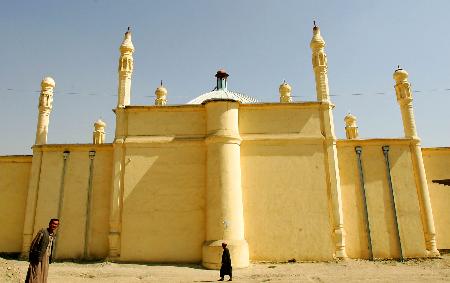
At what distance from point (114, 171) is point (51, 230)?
26.8ft

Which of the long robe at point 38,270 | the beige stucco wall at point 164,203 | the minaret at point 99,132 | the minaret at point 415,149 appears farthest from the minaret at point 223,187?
the minaret at point 99,132

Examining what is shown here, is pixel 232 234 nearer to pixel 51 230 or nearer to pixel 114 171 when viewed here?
pixel 114 171

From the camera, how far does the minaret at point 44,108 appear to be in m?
16.8

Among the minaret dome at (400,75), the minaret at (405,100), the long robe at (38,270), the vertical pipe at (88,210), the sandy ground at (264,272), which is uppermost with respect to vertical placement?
the minaret dome at (400,75)

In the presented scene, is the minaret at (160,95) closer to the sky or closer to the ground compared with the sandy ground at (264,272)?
closer to the sky

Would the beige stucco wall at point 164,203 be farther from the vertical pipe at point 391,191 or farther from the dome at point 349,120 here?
the dome at point 349,120

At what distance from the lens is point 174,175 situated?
50.1 feet

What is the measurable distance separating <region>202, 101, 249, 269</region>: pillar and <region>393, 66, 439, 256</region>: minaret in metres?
8.01

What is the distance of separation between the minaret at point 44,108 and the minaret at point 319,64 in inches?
516

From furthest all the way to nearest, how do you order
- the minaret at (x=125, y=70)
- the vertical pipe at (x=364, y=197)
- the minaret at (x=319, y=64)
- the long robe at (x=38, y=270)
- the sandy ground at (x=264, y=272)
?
the minaret at (x=125, y=70), the minaret at (x=319, y=64), the vertical pipe at (x=364, y=197), the sandy ground at (x=264, y=272), the long robe at (x=38, y=270)

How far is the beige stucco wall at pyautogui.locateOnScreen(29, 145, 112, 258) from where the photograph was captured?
15156 millimetres

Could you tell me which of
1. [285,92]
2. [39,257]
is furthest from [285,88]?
[39,257]

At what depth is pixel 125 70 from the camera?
55.7ft

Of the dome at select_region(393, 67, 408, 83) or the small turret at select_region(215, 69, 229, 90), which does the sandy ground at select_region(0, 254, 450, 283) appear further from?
the small turret at select_region(215, 69, 229, 90)
